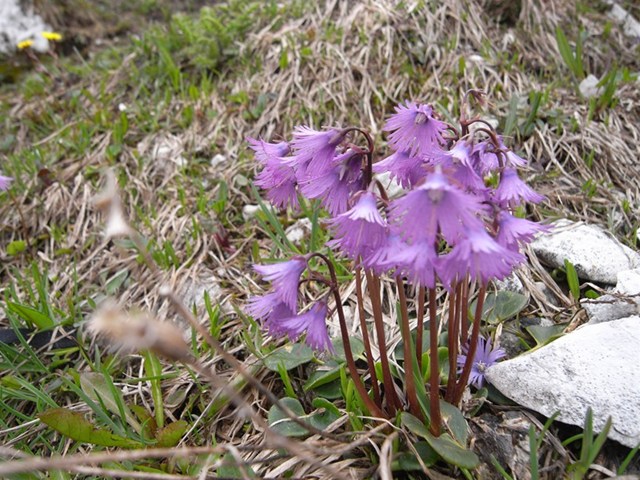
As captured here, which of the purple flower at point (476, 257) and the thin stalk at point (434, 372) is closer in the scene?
the purple flower at point (476, 257)

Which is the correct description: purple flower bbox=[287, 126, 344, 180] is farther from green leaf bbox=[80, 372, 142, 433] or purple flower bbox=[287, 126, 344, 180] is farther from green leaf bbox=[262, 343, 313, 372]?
green leaf bbox=[80, 372, 142, 433]

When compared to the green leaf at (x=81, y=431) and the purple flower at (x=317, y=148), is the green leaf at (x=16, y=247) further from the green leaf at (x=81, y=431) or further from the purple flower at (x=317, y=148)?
the purple flower at (x=317, y=148)

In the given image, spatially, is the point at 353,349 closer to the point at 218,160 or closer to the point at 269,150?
the point at 269,150

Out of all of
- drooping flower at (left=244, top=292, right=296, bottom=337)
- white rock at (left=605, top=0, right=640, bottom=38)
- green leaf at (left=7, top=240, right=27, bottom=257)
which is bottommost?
green leaf at (left=7, top=240, right=27, bottom=257)

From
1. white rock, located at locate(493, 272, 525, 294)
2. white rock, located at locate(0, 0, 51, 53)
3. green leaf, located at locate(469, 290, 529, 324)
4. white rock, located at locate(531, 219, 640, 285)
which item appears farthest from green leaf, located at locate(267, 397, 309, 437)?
Answer: white rock, located at locate(0, 0, 51, 53)

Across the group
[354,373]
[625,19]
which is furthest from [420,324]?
[625,19]

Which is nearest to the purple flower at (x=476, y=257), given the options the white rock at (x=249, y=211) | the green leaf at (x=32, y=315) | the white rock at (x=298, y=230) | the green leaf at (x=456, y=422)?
the green leaf at (x=456, y=422)

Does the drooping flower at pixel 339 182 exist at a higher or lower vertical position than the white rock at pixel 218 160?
higher
